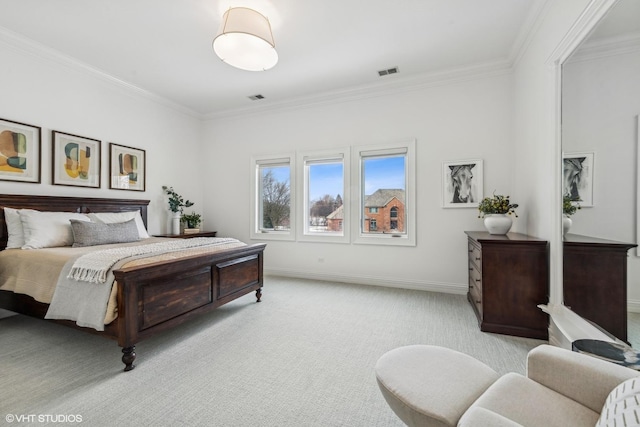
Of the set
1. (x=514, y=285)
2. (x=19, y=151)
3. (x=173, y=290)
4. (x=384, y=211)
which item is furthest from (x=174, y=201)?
(x=514, y=285)

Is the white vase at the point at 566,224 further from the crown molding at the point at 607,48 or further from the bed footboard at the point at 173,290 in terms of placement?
the bed footboard at the point at 173,290

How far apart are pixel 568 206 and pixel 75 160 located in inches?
209

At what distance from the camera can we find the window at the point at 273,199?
194 inches

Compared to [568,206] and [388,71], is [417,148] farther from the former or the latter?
[568,206]

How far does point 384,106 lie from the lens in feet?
13.9

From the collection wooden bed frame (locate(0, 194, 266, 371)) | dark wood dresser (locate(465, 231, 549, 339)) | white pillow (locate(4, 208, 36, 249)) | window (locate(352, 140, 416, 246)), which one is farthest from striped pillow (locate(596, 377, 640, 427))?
white pillow (locate(4, 208, 36, 249))

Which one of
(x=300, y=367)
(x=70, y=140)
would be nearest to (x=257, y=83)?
(x=70, y=140)

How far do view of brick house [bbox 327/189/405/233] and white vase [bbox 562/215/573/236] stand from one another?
210 centimetres

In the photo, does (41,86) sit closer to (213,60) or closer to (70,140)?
(70,140)

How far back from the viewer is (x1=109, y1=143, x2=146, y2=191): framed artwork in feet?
13.3

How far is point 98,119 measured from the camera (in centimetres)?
391

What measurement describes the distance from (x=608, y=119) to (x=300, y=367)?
257cm

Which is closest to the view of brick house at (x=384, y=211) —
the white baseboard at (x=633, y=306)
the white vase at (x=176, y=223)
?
the white baseboard at (x=633, y=306)

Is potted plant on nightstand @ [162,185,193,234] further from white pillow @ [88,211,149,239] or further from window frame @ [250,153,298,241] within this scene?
window frame @ [250,153,298,241]
